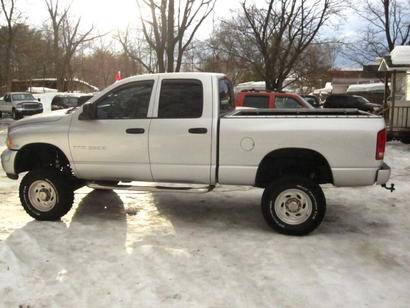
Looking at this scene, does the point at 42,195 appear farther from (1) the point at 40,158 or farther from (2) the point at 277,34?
(2) the point at 277,34

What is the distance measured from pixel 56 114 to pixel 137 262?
271 centimetres

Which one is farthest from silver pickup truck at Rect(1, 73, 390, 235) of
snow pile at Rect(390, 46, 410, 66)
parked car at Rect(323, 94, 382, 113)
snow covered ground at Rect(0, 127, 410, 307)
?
parked car at Rect(323, 94, 382, 113)

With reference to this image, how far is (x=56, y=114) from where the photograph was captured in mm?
6898

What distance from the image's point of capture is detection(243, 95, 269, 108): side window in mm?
13430

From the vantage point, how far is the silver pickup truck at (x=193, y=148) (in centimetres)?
592

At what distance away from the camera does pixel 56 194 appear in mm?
6672

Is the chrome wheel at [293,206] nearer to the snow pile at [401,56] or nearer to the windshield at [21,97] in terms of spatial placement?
the snow pile at [401,56]

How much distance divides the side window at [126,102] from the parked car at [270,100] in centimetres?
699

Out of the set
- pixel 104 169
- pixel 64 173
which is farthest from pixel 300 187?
pixel 64 173

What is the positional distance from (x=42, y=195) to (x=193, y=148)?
2130 mm

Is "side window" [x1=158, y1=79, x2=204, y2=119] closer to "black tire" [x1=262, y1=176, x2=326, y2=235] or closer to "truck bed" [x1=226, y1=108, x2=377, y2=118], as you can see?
"truck bed" [x1=226, y1=108, x2=377, y2=118]

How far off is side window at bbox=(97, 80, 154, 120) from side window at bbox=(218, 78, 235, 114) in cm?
90

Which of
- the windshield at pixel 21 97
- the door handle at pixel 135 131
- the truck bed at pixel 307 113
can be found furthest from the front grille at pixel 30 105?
the truck bed at pixel 307 113

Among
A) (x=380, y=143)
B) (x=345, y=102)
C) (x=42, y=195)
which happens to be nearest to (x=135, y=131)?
(x=42, y=195)
